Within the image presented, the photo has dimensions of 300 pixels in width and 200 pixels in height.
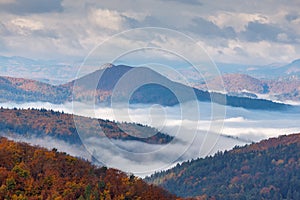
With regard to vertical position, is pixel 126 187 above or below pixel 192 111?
below

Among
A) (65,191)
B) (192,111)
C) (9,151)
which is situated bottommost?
(9,151)

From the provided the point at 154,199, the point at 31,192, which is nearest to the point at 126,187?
the point at 154,199

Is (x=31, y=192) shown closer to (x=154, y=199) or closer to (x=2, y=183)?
(x=2, y=183)

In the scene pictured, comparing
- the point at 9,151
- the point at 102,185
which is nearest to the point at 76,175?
the point at 102,185

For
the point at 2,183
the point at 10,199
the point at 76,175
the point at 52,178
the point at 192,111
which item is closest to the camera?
the point at 10,199

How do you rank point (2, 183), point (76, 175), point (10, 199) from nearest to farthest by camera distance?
point (10, 199)
point (2, 183)
point (76, 175)

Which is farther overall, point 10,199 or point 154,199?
point 154,199

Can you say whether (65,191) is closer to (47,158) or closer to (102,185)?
(102,185)
